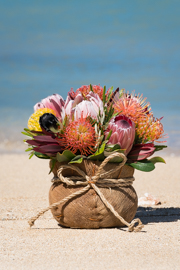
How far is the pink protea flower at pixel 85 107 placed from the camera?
101 inches

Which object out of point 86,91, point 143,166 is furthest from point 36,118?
point 143,166

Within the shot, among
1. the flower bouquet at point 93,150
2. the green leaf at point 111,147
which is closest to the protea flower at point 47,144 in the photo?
the flower bouquet at point 93,150

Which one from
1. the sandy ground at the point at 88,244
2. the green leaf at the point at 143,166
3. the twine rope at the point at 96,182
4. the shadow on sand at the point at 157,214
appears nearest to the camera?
the sandy ground at the point at 88,244

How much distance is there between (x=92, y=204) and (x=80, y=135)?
1.78ft

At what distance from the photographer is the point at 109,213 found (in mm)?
2652

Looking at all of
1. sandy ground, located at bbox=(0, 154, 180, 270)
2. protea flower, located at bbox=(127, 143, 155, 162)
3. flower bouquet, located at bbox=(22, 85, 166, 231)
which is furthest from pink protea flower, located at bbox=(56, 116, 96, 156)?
sandy ground, located at bbox=(0, 154, 180, 270)

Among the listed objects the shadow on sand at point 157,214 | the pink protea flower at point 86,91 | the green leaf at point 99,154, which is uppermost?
the pink protea flower at point 86,91

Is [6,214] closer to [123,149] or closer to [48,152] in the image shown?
[48,152]

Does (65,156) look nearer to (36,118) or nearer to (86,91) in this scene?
(36,118)

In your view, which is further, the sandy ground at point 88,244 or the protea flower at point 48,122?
the protea flower at point 48,122

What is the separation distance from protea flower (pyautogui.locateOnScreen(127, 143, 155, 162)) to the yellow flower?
0.70 m

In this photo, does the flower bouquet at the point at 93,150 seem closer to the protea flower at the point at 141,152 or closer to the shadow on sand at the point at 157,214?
the protea flower at the point at 141,152

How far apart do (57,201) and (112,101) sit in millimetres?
921

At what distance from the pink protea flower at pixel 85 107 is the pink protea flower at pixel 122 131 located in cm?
13
